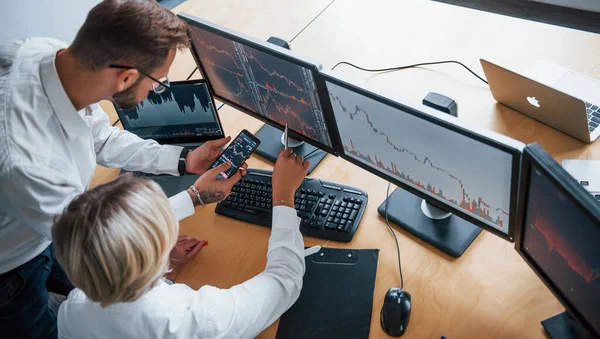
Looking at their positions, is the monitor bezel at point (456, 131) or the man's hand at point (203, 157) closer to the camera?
the monitor bezel at point (456, 131)

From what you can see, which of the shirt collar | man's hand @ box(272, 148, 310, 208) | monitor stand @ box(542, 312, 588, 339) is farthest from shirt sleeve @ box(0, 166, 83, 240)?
monitor stand @ box(542, 312, 588, 339)

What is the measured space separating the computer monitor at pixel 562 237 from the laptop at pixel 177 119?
961mm

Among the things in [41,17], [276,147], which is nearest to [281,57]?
[276,147]

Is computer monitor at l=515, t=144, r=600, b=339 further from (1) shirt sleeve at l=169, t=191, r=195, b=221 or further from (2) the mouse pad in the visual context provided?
(1) shirt sleeve at l=169, t=191, r=195, b=221

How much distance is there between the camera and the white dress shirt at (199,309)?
1144 mm

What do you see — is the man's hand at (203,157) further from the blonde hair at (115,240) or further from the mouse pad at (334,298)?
the blonde hair at (115,240)

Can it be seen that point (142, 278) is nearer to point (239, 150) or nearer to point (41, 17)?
point (239, 150)

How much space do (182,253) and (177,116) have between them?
0.47 meters

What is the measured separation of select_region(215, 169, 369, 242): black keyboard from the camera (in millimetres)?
1510

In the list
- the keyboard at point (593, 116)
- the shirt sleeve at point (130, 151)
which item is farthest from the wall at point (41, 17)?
the keyboard at point (593, 116)

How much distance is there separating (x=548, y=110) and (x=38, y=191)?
1.39 meters

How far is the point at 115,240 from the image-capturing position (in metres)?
1.01

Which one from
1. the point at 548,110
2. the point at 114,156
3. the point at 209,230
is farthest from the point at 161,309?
the point at 548,110

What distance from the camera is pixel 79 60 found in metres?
1.38
